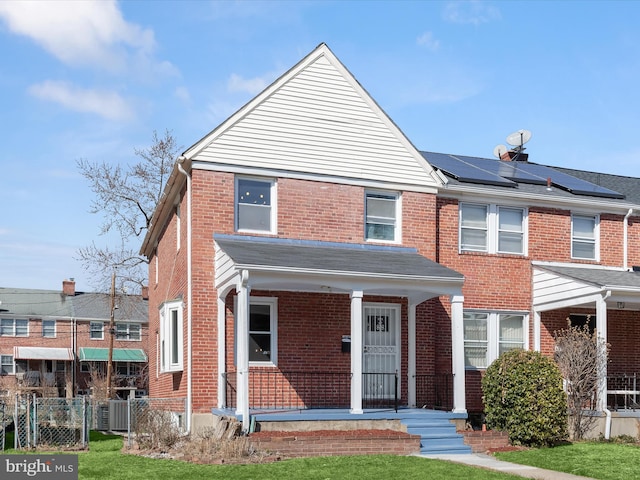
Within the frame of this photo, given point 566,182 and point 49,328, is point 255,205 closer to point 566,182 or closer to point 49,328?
point 566,182

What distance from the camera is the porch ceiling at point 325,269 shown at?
1608cm

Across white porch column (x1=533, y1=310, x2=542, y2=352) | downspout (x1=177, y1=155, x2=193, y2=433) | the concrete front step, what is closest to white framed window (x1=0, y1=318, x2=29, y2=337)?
downspout (x1=177, y1=155, x2=193, y2=433)

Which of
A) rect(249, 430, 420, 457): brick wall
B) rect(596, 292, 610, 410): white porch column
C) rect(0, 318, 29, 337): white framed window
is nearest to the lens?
rect(249, 430, 420, 457): brick wall

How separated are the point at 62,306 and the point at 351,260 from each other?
44.1 meters

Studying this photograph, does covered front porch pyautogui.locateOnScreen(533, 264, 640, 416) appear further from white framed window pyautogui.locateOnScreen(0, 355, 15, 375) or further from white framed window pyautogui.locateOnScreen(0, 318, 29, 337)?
white framed window pyautogui.locateOnScreen(0, 318, 29, 337)

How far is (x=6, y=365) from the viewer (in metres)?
53.8

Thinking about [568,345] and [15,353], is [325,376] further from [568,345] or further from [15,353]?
[15,353]

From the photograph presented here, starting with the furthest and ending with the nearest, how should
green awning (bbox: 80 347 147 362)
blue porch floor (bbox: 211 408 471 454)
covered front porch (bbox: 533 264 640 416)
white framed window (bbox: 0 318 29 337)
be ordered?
white framed window (bbox: 0 318 29 337)
green awning (bbox: 80 347 147 362)
covered front porch (bbox: 533 264 640 416)
blue porch floor (bbox: 211 408 471 454)

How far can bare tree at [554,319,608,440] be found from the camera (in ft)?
58.6

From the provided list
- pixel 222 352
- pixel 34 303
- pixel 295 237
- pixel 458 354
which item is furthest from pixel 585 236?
pixel 34 303

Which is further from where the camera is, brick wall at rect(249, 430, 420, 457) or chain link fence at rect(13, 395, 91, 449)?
chain link fence at rect(13, 395, 91, 449)

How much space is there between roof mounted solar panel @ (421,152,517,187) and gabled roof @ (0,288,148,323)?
3552cm

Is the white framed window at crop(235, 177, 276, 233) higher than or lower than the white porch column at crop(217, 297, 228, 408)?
higher

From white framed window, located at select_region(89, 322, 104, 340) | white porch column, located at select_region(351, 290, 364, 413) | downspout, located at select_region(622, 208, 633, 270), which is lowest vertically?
white framed window, located at select_region(89, 322, 104, 340)
